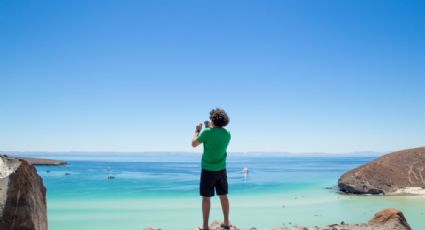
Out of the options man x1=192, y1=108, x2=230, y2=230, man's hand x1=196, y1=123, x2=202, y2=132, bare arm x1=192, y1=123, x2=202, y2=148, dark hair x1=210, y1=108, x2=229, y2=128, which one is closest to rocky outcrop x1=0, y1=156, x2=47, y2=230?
bare arm x1=192, y1=123, x2=202, y2=148

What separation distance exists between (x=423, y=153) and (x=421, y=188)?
3.08 metres

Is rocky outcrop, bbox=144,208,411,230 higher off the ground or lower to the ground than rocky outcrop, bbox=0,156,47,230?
lower

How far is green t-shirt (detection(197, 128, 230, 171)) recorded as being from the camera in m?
7.39

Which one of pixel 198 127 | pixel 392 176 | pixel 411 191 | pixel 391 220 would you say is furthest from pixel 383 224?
pixel 392 176

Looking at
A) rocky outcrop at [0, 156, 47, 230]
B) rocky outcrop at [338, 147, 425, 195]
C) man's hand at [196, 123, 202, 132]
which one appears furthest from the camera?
rocky outcrop at [338, 147, 425, 195]

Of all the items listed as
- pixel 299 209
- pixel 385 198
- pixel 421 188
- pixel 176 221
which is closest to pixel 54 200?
pixel 176 221

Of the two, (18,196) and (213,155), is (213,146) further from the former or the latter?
(18,196)

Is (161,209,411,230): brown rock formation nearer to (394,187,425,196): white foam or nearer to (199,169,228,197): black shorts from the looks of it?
(199,169,228,197): black shorts

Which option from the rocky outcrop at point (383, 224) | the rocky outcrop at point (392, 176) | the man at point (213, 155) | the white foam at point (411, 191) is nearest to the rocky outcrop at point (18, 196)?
the man at point (213, 155)

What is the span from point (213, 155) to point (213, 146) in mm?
161

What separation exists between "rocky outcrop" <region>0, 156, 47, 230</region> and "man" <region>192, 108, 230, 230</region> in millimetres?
2789

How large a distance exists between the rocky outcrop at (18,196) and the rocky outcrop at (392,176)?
25126 millimetres

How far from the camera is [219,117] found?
7.52 m

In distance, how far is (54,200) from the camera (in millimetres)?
31922
